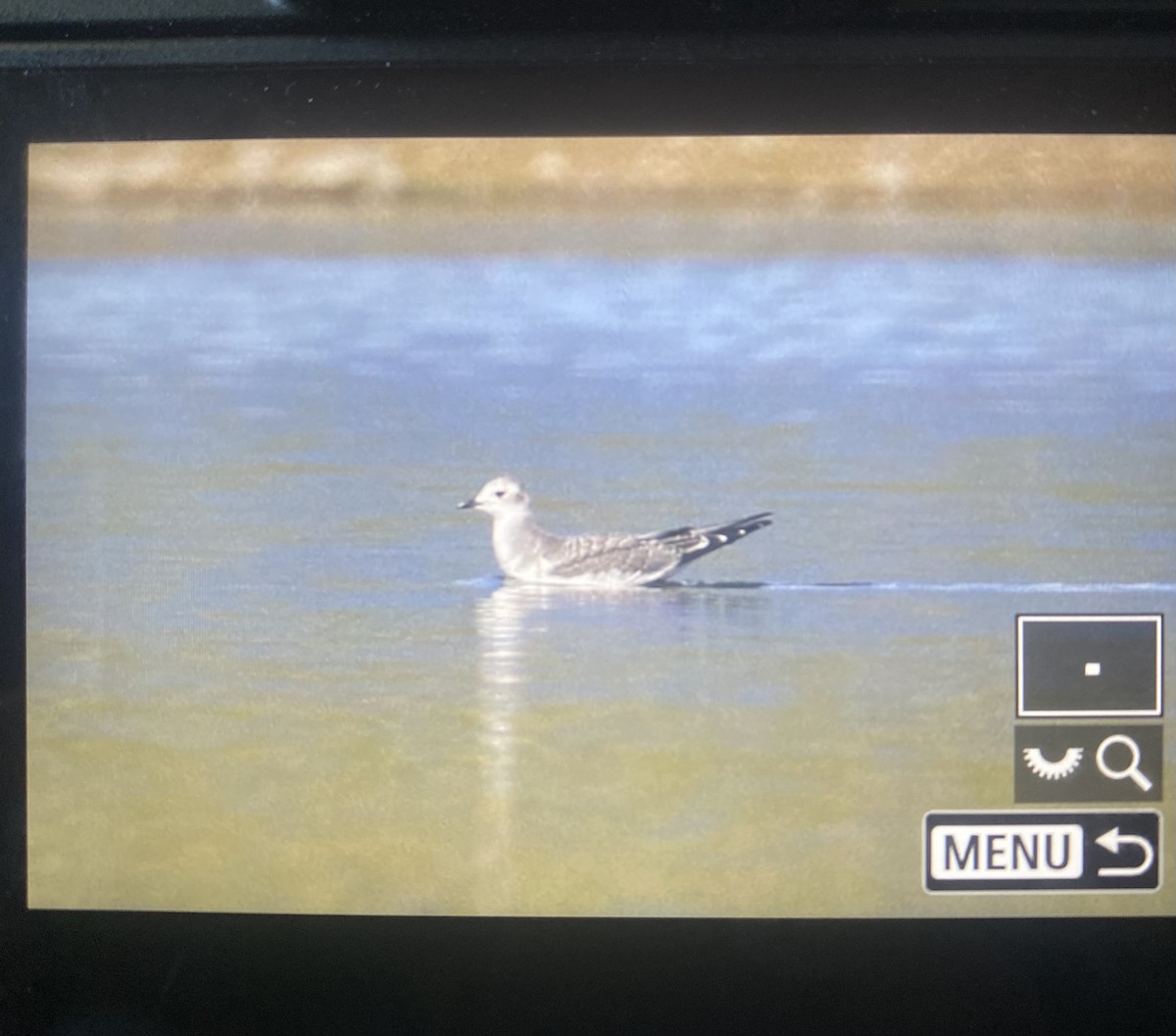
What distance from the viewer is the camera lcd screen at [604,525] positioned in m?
0.79

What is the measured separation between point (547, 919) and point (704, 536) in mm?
282

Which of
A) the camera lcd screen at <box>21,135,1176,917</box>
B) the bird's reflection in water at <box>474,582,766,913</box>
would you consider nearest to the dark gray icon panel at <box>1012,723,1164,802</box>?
the camera lcd screen at <box>21,135,1176,917</box>

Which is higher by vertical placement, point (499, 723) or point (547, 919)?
point (499, 723)

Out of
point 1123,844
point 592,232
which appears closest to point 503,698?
point 592,232

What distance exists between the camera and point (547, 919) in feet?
2.62

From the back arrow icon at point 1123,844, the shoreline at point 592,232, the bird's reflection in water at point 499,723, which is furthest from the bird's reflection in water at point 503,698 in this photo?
the back arrow icon at point 1123,844

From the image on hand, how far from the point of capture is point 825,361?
79cm

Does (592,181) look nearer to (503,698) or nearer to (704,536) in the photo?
(704,536)

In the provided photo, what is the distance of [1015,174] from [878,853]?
0.47 metres

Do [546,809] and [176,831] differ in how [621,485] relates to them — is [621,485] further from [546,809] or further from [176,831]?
[176,831]

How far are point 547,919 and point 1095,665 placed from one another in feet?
1.34

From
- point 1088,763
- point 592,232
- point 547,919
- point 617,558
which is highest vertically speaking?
point 592,232

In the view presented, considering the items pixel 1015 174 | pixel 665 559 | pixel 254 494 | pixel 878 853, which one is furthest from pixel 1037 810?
pixel 254 494

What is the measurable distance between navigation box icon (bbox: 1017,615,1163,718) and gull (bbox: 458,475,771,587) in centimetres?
20
